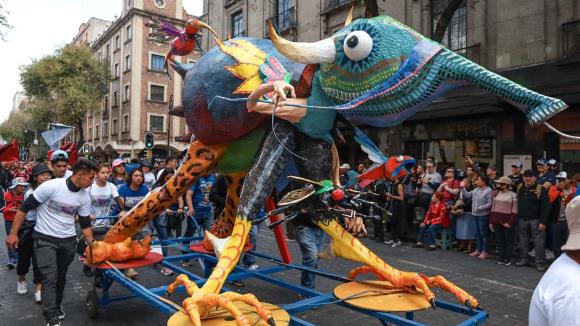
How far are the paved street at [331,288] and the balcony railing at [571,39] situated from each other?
4.77m

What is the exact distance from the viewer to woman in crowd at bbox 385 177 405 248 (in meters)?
8.50

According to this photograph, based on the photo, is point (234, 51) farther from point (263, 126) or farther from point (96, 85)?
point (96, 85)

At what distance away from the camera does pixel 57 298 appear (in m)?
3.94

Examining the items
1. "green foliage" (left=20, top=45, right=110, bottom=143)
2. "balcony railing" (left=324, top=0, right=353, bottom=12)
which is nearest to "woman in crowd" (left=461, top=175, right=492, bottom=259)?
"balcony railing" (left=324, top=0, right=353, bottom=12)

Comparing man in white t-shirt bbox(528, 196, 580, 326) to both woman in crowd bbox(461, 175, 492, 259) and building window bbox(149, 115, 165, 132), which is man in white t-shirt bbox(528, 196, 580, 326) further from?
building window bbox(149, 115, 165, 132)

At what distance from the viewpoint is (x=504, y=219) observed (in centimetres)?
696

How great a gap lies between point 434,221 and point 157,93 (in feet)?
85.0

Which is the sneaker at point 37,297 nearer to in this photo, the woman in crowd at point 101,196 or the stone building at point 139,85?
the woman in crowd at point 101,196

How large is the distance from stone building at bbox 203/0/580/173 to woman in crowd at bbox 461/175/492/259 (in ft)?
6.14

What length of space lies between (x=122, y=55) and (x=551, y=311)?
32754 millimetres

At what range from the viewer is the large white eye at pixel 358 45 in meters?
2.90

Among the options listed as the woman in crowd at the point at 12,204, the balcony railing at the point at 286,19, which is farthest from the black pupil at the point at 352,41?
the balcony railing at the point at 286,19

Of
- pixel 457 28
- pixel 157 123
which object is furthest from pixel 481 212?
pixel 157 123

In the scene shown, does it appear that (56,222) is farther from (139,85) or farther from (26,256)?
(139,85)
